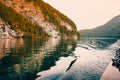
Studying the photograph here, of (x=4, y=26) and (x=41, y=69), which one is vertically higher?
(x=4, y=26)

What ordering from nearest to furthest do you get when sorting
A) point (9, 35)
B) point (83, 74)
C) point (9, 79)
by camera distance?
point (9, 79)
point (83, 74)
point (9, 35)

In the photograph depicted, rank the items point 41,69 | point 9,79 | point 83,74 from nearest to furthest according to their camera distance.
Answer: point 9,79, point 83,74, point 41,69

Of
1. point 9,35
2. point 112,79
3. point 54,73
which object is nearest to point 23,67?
point 54,73

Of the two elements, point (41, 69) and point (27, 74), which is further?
point (41, 69)

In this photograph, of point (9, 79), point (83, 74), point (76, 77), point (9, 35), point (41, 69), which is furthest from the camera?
point (9, 35)

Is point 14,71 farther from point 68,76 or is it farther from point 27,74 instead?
point 68,76

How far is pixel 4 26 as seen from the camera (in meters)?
198

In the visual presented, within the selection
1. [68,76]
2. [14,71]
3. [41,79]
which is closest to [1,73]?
[14,71]

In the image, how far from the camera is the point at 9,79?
130 ft

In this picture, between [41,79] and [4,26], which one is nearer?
[41,79]

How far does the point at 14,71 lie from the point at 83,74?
11084 mm

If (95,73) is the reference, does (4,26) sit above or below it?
above

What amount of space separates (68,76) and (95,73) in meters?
5.69

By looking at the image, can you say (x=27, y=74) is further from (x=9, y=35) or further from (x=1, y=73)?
(x=9, y=35)
